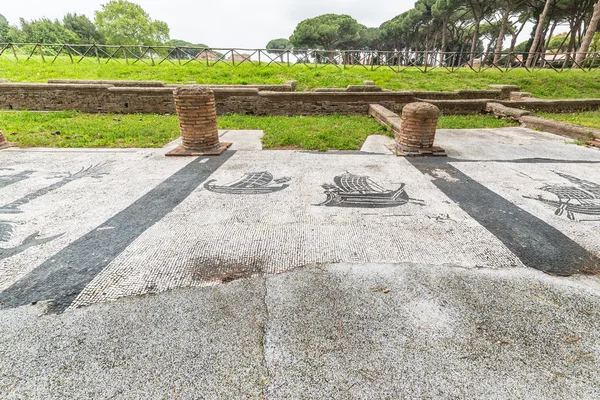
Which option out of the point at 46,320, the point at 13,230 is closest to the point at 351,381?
the point at 46,320

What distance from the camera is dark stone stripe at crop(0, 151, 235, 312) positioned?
180cm

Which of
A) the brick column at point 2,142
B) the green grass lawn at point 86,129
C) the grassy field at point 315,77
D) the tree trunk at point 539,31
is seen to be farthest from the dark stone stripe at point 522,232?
the tree trunk at point 539,31

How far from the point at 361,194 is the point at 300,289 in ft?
→ 5.85

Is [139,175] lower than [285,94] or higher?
lower

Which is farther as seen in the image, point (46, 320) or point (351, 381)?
point (46, 320)

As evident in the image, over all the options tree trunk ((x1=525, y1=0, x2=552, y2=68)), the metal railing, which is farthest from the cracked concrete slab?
tree trunk ((x1=525, y1=0, x2=552, y2=68))

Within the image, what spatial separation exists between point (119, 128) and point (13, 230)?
16.3 ft

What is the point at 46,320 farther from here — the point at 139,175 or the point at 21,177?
the point at 21,177

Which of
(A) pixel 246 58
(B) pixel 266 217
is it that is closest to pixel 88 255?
(B) pixel 266 217

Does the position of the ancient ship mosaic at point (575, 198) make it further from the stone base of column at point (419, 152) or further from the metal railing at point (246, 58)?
the metal railing at point (246, 58)

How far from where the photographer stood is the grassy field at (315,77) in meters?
12.3

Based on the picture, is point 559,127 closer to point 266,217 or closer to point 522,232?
point 522,232

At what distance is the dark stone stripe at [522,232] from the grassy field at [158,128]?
7.92 feet

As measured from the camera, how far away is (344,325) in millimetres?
1593
